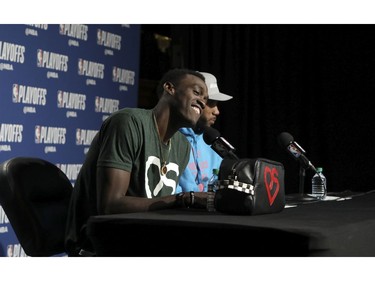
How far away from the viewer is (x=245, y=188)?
2.01 m

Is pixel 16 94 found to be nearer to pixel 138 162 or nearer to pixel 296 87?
pixel 138 162

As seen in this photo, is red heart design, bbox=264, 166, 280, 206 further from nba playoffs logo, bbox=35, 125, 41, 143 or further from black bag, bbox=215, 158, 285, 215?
nba playoffs logo, bbox=35, 125, 41, 143

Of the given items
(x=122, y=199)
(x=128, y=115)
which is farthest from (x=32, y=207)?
(x=128, y=115)

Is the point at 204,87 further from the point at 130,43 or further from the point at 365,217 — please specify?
the point at 130,43

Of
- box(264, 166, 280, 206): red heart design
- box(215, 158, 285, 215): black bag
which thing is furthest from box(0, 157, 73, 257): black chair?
box(264, 166, 280, 206): red heart design

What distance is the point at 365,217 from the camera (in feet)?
6.97

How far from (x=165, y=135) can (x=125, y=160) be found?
13.8 inches

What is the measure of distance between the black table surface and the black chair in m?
0.64

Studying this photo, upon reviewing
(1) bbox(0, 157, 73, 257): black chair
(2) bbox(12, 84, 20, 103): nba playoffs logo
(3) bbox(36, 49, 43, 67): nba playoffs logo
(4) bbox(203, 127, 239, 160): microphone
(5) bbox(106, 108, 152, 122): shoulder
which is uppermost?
(3) bbox(36, 49, 43, 67): nba playoffs logo

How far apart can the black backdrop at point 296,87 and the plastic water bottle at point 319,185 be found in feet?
6.55

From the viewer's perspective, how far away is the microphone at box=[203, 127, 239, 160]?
264 centimetres

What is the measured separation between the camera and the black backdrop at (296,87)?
554 cm

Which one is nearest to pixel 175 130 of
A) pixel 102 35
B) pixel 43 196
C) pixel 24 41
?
pixel 43 196

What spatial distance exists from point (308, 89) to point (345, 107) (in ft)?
1.19
